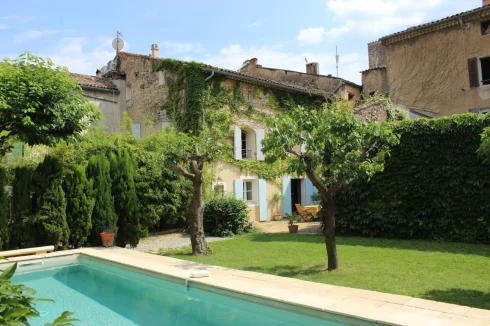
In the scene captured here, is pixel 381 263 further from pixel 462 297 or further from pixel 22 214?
pixel 22 214

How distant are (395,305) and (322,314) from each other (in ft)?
2.86

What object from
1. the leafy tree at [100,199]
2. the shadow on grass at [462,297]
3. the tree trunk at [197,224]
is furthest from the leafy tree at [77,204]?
the shadow on grass at [462,297]

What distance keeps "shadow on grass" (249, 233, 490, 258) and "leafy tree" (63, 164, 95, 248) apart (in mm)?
4810

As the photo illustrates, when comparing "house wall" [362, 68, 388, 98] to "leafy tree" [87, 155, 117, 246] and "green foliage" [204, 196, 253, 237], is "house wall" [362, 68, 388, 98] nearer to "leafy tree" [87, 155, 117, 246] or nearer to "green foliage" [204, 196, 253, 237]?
"green foliage" [204, 196, 253, 237]

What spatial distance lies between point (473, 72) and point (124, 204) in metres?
15.8

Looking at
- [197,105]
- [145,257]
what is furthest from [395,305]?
[197,105]

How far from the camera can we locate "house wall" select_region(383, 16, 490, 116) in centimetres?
1730

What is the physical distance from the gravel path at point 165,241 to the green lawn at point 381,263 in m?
1.31

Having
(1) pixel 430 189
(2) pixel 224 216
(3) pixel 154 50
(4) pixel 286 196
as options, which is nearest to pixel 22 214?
(2) pixel 224 216

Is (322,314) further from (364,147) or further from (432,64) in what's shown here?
(432,64)

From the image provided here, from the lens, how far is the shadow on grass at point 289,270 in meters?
7.01

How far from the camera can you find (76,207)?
1077 centimetres

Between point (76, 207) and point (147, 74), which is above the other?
point (147, 74)

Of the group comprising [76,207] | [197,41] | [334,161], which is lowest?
[76,207]
